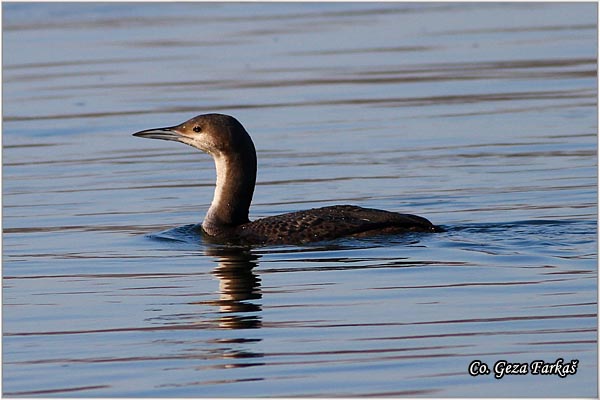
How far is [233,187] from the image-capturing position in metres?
9.81

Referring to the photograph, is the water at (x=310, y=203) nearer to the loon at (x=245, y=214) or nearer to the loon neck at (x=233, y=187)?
the loon at (x=245, y=214)

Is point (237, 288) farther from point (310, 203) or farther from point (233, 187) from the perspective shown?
point (310, 203)

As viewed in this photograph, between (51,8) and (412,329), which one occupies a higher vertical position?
(51,8)

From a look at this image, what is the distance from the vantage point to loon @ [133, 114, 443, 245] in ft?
30.0

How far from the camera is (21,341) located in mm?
6930

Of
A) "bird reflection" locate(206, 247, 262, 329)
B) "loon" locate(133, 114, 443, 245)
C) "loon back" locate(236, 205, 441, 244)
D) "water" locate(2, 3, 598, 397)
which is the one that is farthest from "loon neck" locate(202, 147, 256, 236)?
"loon back" locate(236, 205, 441, 244)

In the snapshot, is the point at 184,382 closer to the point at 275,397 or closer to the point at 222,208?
the point at 275,397

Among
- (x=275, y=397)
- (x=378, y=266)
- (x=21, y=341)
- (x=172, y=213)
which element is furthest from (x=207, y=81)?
(x=275, y=397)

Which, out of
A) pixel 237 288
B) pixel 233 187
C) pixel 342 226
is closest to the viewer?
pixel 237 288

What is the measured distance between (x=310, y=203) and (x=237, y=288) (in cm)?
295

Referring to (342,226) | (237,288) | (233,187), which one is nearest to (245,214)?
(233,187)

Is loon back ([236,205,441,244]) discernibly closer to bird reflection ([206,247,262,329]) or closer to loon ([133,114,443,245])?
loon ([133,114,443,245])

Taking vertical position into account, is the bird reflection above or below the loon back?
Answer: below

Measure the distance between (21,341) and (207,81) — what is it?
10230 millimetres
